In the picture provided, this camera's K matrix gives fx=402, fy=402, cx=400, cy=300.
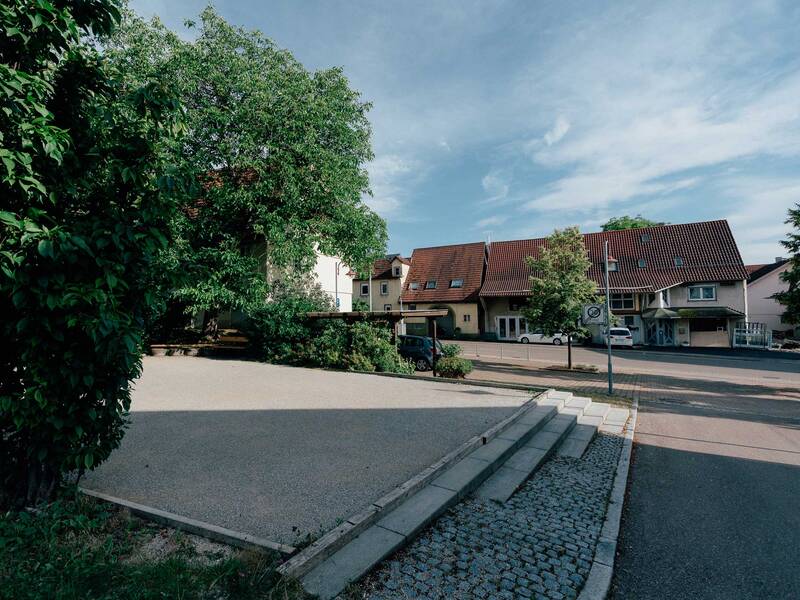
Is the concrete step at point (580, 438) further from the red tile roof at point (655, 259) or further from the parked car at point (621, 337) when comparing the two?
the red tile roof at point (655, 259)

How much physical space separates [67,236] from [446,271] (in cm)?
3911

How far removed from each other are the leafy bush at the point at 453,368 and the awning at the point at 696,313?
2377cm

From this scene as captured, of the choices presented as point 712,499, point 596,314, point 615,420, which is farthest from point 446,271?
point 712,499

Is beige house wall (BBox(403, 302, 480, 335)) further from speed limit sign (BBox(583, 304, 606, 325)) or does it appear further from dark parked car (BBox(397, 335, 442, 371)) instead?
speed limit sign (BBox(583, 304, 606, 325))

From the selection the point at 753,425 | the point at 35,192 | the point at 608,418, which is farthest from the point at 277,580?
the point at 753,425

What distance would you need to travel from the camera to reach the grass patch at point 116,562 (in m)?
2.81

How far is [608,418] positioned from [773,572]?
619 centimetres

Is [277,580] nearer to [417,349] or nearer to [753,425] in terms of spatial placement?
[753,425]

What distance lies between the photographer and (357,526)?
3807mm

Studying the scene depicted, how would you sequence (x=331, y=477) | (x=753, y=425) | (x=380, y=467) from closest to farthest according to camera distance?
(x=331, y=477), (x=380, y=467), (x=753, y=425)

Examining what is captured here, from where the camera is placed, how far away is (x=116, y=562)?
10.4ft

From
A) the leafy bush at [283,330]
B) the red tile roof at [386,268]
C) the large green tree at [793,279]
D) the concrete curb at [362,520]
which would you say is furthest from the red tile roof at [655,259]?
the concrete curb at [362,520]

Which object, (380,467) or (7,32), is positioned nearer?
(7,32)

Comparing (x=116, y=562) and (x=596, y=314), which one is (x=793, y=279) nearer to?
(x=596, y=314)
